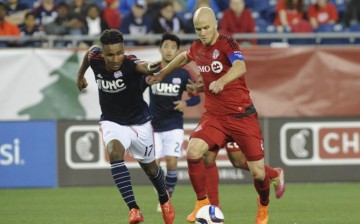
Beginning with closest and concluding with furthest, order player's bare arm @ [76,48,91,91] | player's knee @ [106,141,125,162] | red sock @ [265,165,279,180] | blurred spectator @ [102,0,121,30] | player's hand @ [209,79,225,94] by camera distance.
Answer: player's hand @ [209,79,225,94], player's knee @ [106,141,125,162], player's bare arm @ [76,48,91,91], red sock @ [265,165,279,180], blurred spectator @ [102,0,121,30]

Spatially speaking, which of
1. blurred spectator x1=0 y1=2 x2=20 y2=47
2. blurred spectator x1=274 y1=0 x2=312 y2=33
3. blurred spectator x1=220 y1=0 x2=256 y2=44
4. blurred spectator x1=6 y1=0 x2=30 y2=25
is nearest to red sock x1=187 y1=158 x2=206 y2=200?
blurred spectator x1=220 y1=0 x2=256 y2=44

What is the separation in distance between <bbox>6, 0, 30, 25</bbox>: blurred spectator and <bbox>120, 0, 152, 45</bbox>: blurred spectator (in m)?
2.00

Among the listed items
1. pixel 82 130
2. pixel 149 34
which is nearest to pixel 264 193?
pixel 82 130

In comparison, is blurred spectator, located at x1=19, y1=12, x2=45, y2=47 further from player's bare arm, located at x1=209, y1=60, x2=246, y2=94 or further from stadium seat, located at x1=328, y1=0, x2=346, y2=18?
player's bare arm, located at x1=209, y1=60, x2=246, y2=94

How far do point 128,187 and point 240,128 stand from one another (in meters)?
1.34

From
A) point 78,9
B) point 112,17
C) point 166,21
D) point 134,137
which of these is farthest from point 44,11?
point 134,137

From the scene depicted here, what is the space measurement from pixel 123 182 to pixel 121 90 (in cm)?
103

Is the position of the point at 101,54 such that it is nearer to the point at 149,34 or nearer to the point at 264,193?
the point at 264,193

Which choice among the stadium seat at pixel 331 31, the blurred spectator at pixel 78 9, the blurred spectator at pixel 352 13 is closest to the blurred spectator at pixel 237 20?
the stadium seat at pixel 331 31

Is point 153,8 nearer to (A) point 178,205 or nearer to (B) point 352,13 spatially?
(B) point 352,13

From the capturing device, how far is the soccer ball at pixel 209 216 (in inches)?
387

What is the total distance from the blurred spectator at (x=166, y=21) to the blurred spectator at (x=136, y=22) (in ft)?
0.69

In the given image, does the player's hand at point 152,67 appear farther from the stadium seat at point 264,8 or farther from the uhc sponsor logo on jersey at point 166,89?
the stadium seat at point 264,8

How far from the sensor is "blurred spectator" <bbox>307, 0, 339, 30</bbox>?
64.0ft
